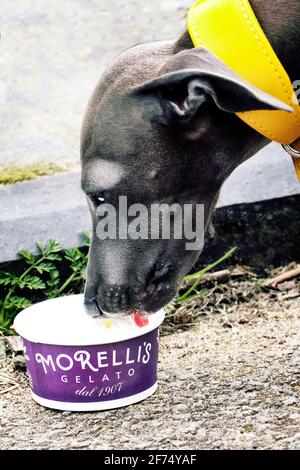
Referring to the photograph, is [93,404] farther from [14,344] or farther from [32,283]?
[32,283]

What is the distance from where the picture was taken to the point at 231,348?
3506 mm

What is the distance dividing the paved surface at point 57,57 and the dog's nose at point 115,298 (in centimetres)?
194

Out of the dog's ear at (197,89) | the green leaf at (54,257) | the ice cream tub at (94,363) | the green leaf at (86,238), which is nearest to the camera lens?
the dog's ear at (197,89)

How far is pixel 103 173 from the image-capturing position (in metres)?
2.73

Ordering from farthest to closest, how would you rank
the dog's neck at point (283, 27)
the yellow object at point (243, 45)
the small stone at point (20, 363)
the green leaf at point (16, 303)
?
1. the green leaf at point (16, 303)
2. the small stone at point (20, 363)
3. the dog's neck at point (283, 27)
4. the yellow object at point (243, 45)

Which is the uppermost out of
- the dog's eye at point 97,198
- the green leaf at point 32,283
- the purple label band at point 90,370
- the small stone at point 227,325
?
the dog's eye at point 97,198

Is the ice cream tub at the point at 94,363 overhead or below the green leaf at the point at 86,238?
overhead

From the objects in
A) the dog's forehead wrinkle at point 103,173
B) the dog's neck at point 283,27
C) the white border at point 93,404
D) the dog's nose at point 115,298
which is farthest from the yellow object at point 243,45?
the white border at point 93,404

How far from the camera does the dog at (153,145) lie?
2.63m

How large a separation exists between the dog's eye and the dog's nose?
0.25m

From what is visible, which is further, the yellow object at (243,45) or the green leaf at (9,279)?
the green leaf at (9,279)

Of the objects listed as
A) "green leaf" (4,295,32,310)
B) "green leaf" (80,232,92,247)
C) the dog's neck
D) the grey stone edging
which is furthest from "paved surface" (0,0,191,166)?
the dog's neck

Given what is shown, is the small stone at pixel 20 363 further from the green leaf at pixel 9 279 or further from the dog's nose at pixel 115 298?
the dog's nose at pixel 115 298

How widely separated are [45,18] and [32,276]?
8.07 feet
